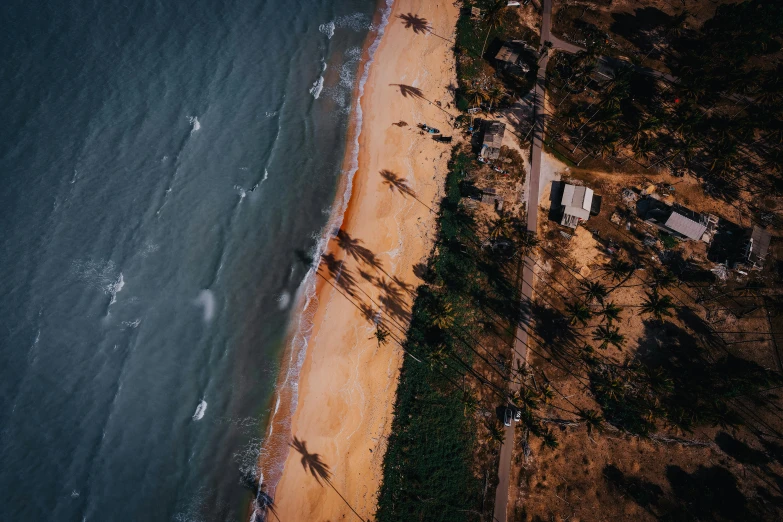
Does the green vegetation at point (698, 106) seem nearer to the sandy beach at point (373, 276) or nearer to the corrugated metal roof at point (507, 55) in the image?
the corrugated metal roof at point (507, 55)

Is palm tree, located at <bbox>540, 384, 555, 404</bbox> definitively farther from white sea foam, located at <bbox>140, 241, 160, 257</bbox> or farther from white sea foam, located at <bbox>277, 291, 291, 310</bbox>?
white sea foam, located at <bbox>140, 241, 160, 257</bbox>

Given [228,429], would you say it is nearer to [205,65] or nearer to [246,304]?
[246,304]

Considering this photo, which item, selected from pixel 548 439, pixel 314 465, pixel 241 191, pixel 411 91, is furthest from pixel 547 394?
pixel 241 191

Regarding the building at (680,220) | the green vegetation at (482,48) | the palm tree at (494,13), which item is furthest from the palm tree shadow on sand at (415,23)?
the building at (680,220)

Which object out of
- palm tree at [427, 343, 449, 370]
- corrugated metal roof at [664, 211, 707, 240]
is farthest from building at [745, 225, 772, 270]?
palm tree at [427, 343, 449, 370]

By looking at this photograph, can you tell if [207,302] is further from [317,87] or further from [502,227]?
[502,227]
